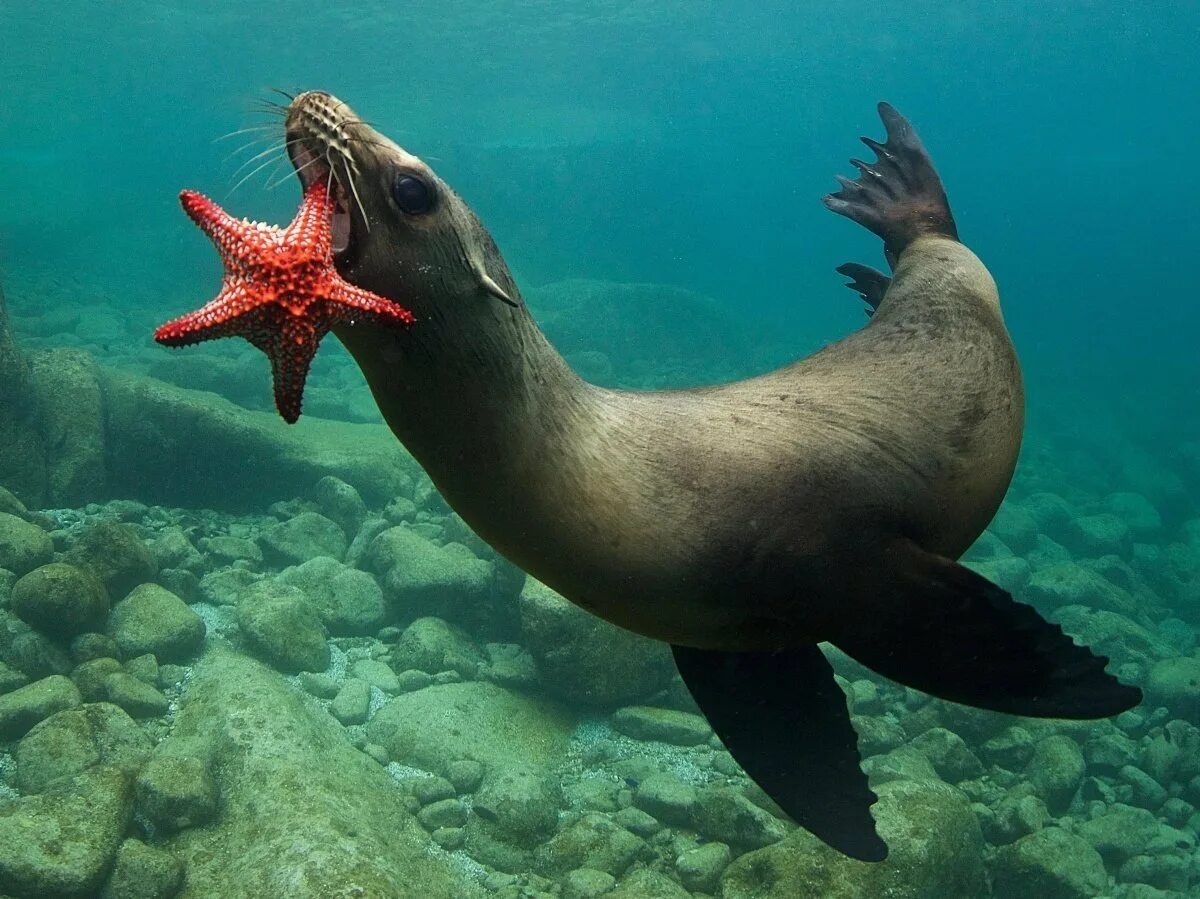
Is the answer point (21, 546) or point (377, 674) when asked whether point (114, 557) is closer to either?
point (21, 546)

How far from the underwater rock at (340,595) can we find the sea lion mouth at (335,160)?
6041 mm

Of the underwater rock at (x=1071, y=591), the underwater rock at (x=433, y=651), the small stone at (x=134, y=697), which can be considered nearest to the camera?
the small stone at (x=134, y=697)

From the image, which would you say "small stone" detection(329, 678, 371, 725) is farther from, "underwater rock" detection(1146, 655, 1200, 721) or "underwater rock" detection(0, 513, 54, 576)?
"underwater rock" detection(1146, 655, 1200, 721)

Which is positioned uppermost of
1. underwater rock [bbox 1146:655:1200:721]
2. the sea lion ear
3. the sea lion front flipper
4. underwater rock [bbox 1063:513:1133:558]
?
underwater rock [bbox 1063:513:1133:558]

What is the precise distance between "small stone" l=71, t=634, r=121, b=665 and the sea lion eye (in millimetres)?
5478

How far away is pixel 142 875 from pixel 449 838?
1651 mm

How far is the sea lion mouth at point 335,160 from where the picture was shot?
1709 mm

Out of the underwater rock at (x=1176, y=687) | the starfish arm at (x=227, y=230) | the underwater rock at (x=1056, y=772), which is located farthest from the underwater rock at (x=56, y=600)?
the underwater rock at (x=1176, y=687)

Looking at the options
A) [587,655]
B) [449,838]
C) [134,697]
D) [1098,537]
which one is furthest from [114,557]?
[1098,537]

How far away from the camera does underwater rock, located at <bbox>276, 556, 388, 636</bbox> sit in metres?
7.31

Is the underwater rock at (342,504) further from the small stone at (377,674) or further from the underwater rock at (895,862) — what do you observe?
the underwater rock at (895,862)

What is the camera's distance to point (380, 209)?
173cm

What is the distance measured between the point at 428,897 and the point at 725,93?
84085 millimetres

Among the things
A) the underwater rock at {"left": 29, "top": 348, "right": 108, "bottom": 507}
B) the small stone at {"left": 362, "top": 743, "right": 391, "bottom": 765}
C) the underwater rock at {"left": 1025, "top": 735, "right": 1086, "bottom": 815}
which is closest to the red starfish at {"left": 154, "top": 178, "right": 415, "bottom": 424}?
the small stone at {"left": 362, "top": 743, "right": 391, "bottom": 765}
